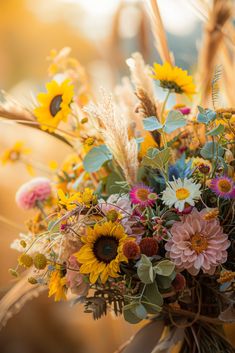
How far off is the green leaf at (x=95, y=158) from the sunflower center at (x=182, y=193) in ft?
0.44

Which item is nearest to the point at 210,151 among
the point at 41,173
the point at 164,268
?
the point at 164,268

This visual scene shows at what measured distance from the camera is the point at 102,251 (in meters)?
0.55

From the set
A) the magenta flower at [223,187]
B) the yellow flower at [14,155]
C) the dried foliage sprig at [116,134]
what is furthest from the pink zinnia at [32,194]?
the magenta flower at [223,187]

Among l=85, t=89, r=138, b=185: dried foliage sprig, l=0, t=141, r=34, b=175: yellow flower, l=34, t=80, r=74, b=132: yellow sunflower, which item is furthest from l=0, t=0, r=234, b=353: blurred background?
l=85, t=89, r=138, b=185: dried foliage sprig

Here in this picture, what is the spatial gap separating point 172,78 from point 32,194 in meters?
0.27

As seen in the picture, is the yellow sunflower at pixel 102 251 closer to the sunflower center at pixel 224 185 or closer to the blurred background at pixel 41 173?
the sunflower center at pixel 224 185

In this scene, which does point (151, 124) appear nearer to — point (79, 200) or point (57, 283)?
point (79, 200)

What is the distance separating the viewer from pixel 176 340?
0.66m

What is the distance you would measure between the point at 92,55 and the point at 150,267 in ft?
3.88

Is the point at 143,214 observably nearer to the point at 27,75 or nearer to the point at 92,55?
the point at 92,55

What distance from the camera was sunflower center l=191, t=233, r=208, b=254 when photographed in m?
0.55

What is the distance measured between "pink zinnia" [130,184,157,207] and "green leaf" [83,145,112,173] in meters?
0.08

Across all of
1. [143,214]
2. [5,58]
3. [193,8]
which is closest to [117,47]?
[193,8]

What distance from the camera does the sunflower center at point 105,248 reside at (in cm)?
55
